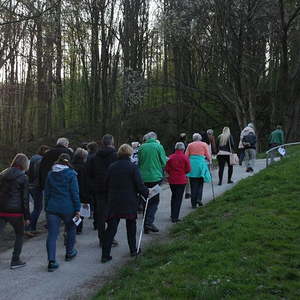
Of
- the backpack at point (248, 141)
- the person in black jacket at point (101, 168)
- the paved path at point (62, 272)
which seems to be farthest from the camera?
the backpack at point (248, 141)

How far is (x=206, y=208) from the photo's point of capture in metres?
11.6

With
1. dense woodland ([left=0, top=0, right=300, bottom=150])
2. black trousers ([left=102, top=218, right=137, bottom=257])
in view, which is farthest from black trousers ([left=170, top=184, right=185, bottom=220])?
dense woodland ([left=0, top=0, right=300, bottom=150])

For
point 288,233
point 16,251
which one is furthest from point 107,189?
point 288,233

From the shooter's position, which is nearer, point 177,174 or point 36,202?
point 36,202

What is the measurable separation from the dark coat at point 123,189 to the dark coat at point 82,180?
185cm

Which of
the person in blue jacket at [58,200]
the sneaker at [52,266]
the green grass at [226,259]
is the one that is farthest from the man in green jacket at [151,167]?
the sneaker at [52,266]

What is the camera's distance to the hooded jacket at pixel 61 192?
25.1 feet

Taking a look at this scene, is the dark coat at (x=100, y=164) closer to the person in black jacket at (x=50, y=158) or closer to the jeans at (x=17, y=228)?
the person in black jacket at (x=50, y=158)

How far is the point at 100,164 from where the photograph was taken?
29.4 feet

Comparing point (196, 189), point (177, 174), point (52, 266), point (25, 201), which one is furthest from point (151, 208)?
point (25, 201)

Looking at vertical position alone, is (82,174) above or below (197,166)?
below

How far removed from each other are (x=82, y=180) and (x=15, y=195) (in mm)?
2389

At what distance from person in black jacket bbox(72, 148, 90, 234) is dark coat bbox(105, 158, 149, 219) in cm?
176

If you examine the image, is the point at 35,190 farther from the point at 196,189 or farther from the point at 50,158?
the point at 196,189
